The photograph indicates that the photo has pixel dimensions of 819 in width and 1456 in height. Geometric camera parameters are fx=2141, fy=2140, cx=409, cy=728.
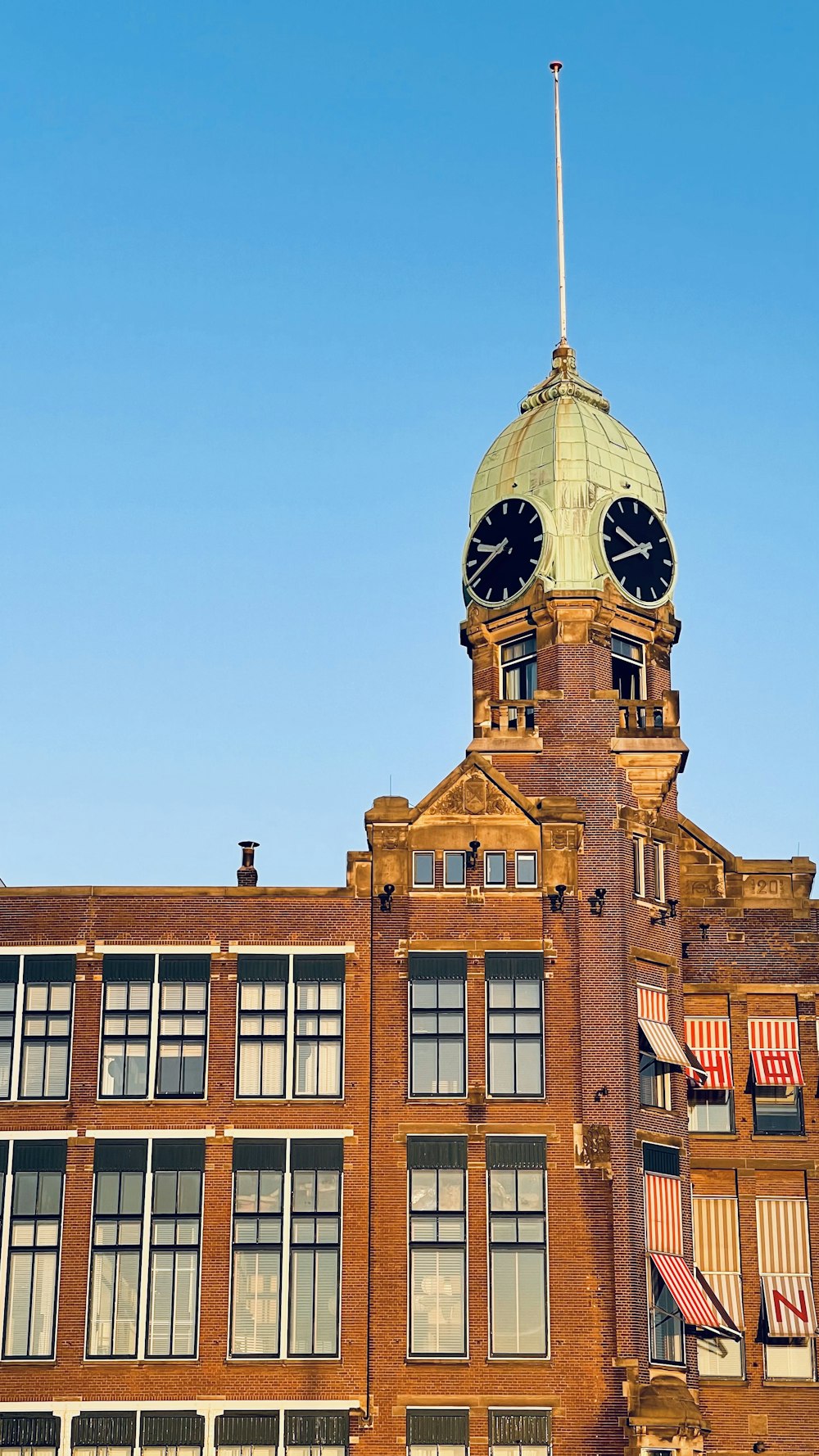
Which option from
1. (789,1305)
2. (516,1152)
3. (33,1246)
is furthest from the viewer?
(789,1305)

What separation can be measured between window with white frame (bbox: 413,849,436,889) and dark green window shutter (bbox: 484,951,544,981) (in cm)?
267

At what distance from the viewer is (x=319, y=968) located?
189 feet

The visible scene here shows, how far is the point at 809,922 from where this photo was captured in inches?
2482

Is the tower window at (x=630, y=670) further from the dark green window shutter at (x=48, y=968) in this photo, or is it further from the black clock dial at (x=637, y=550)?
the dark green window shutter at (x=48, y=968)

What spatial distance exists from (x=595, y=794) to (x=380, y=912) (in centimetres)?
692

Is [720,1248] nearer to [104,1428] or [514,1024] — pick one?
[514,1024]

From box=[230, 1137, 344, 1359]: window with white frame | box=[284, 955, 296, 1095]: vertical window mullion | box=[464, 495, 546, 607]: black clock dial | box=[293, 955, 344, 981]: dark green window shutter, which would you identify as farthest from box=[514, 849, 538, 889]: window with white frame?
Result: box=[464, 495, 546, 607]: black clock dial

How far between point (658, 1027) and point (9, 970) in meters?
17.7

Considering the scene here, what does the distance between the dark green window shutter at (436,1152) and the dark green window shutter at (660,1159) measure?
499 cm

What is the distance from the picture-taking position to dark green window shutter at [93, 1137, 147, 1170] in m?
55.7

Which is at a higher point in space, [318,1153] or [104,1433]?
[318,1153]

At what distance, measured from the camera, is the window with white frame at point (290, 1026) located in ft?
185

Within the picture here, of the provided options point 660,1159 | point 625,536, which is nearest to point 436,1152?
point 660,1159

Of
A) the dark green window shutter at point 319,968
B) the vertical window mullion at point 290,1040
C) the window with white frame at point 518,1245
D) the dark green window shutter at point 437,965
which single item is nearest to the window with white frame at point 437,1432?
the window with white frame at point 518,1245
